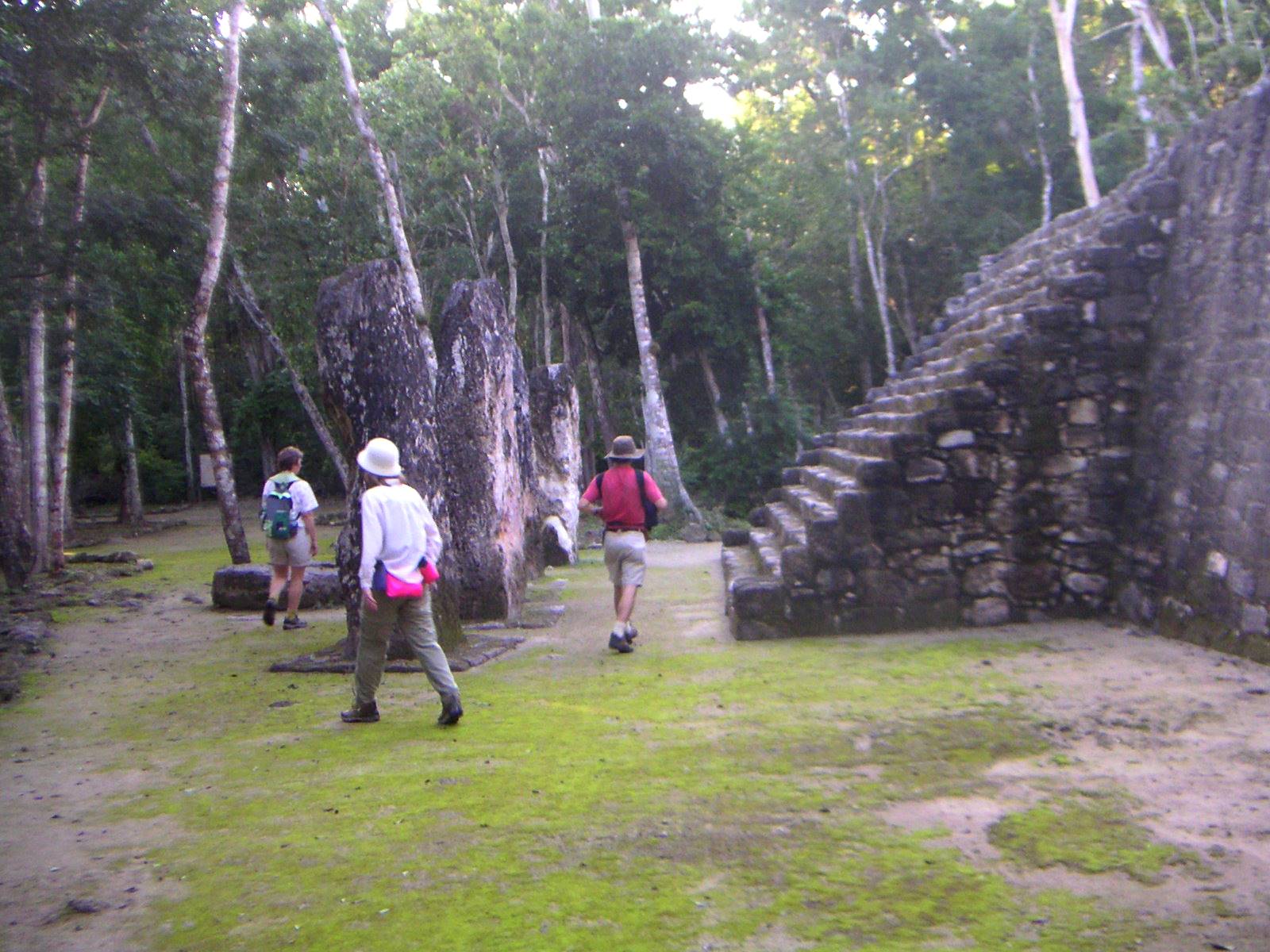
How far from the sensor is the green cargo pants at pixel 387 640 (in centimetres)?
680

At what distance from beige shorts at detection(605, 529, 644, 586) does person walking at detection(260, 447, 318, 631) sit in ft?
10.2

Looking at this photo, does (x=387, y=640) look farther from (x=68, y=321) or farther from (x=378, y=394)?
(x=68, y=321)

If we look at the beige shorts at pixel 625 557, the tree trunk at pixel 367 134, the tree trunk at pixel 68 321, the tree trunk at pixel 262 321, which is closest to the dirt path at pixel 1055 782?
the beige shorts at pixel 625 557

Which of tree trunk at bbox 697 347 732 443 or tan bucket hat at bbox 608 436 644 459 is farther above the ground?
tree trunk at bbox 697 347 732 443

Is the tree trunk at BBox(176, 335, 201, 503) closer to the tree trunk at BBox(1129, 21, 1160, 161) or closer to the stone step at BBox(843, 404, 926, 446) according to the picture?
the tree trunk at BBox(1129, 21, 1160, 161)

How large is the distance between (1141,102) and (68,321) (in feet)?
67.0

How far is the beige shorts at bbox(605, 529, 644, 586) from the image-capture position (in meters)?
9.20

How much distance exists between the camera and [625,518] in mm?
9234

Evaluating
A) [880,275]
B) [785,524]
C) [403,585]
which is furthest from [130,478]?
[403,585]

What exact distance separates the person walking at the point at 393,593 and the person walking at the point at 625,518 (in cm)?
237

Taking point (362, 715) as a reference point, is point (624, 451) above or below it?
above

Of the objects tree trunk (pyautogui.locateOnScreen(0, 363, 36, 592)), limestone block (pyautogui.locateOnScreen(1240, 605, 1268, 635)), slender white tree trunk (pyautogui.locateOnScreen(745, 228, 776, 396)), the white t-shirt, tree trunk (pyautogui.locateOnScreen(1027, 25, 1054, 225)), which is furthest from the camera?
tree trunk (pyautogui.locateOnScreen(1027, 25, 1054, 225))

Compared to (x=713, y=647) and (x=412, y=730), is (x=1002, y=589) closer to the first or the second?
(x=713, y=647)

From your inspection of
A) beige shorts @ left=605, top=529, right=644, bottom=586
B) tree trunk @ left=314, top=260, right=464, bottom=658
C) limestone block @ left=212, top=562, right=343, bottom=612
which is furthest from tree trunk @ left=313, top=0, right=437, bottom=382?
beige shorts @ left=605, top=529, right=644, bottom=586
